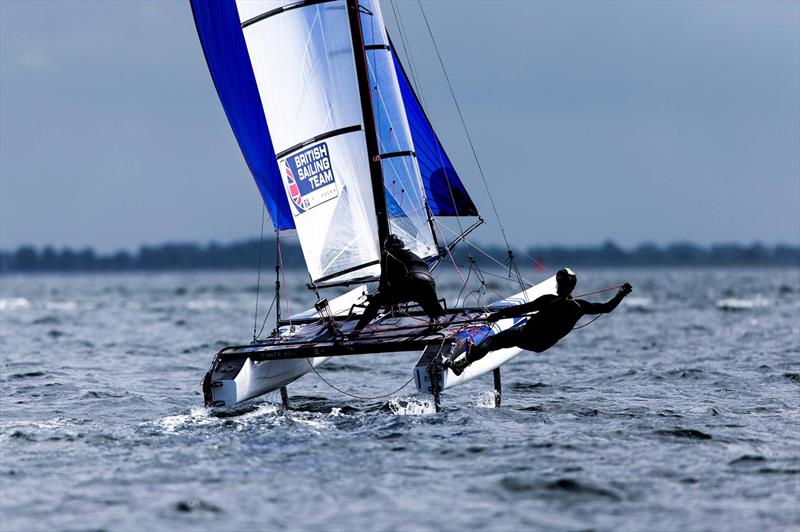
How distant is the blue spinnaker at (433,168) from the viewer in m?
13.9

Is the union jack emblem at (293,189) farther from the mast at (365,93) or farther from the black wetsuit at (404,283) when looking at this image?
the black wetsuit at (404,283)

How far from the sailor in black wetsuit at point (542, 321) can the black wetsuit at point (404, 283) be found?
79 centimetres

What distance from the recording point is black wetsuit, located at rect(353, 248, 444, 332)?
1109 cm

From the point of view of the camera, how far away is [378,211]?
12.5 m

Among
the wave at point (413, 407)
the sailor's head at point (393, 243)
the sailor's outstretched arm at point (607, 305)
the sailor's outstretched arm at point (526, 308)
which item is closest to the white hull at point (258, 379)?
the wave at point (413, 407)

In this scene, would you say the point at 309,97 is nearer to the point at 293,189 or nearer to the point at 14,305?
the point at 293,189

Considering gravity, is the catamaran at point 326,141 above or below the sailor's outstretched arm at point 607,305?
above

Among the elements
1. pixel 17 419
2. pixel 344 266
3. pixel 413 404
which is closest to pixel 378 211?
pixel 344 266

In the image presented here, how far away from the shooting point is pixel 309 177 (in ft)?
40.4

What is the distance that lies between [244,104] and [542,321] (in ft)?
16.4

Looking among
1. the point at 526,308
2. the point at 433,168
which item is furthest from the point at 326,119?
the point at 526,308

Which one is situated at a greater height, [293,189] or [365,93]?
[365,93]

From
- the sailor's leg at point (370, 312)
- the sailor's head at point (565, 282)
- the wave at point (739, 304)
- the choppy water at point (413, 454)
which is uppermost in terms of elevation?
the sailor's head at point (565, 282)

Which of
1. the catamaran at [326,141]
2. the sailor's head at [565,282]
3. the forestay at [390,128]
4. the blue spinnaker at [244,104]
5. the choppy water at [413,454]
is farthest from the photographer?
the blue spinnaker at [244,104]
